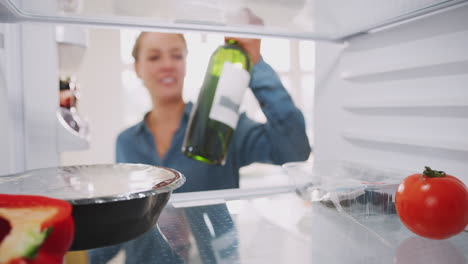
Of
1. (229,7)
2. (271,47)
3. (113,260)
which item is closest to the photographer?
(113,260)

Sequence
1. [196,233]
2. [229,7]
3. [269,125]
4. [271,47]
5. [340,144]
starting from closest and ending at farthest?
1. [196,233]
2. [229,7]
3. [340,144]
4. [269,125]
5. [271,47]

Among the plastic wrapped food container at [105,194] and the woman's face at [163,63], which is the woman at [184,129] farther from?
the plastic wrapped food container at [105,194]

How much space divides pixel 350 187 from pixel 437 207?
6.1 inches

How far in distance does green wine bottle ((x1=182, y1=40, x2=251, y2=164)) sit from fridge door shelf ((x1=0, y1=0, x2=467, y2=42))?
192 millimetres

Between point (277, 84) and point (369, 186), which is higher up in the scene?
point (277, 84)

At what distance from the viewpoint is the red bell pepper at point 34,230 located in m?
0.32

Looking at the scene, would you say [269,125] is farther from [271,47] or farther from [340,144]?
[271,47]

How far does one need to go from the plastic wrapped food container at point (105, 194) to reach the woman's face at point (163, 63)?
131 centimetres

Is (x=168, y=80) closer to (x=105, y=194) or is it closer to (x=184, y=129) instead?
(x=184, y=129)

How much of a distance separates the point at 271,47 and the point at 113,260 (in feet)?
17.6

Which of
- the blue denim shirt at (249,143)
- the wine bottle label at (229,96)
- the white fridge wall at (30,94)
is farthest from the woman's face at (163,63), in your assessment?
the white fridge wall at (30,94)

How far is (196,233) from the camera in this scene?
23.1 inches

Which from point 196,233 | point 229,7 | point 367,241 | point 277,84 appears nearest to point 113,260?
point 196,233

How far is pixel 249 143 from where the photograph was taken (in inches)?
70.4
